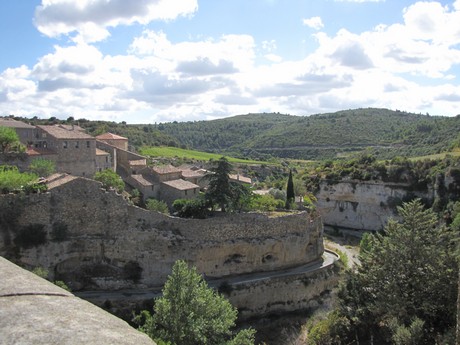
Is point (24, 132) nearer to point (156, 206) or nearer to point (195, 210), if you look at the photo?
point (156, 206)

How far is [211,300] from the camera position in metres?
22.7

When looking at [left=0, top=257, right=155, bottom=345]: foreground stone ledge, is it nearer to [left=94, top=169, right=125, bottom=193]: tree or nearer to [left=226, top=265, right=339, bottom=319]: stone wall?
[left=226, top=265, right=339, bottom=319]: stone wall

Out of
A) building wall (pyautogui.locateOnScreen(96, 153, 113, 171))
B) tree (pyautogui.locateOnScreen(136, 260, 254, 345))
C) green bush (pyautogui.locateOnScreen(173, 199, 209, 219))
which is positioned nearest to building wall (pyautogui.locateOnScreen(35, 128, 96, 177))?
building wall (pyautogui.locateOnScreen(96, 153, 113, 171))

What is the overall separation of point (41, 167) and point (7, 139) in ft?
13.9

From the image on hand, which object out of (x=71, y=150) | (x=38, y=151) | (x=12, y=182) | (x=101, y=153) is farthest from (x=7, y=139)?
(x=12, y=182)

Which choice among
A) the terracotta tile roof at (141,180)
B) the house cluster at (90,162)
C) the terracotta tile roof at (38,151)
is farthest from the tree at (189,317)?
the terracotta tile roof at (38,151)

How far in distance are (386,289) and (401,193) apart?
138ft

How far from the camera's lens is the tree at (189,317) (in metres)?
20.8

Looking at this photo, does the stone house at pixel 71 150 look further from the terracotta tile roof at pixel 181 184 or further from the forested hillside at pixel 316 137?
the forested hillside at pixel 316 137

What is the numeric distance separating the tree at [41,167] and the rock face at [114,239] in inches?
255

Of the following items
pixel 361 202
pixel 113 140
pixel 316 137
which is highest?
pixel 316 137

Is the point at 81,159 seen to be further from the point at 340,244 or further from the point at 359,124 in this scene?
the point at 359,124

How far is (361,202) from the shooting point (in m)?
65.4

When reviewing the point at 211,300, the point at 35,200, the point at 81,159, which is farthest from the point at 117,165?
the point at 211,300
